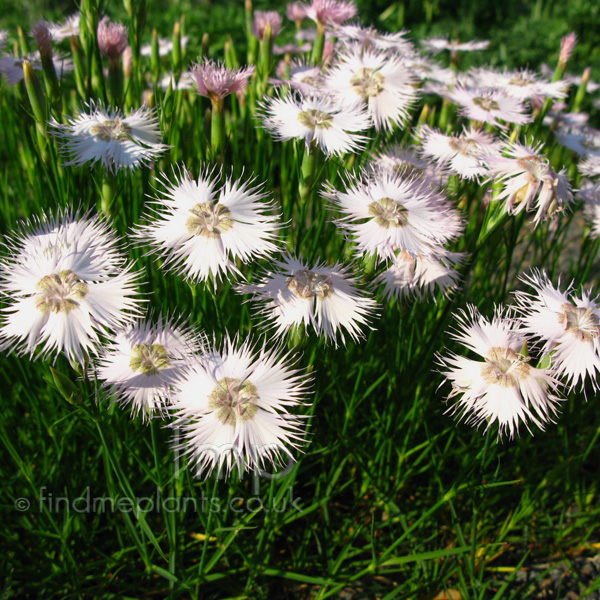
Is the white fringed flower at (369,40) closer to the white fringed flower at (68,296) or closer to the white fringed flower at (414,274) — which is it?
the white fringed flower at (414,274)

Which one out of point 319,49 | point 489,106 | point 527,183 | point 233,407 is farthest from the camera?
point 319,49

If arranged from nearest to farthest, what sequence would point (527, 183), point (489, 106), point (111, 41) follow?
point (527, 183) → point (111, 41) → point (489, 106)

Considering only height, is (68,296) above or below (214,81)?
below

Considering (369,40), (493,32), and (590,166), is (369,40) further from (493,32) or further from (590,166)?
(493,32)

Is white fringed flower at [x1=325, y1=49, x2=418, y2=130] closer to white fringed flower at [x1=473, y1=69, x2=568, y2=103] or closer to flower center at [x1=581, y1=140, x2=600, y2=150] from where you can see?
white fringed flower at [x1=473, y1=69, x2=568, y2=103]

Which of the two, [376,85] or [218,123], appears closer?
[218,123]

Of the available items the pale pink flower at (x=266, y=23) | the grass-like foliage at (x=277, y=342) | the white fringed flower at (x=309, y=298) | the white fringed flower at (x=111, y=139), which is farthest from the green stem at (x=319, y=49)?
the white fringed flower at (x=309, y=298)

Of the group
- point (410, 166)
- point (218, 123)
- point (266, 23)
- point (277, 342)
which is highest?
point (266, 23)

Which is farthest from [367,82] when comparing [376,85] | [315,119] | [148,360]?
[148,360]
